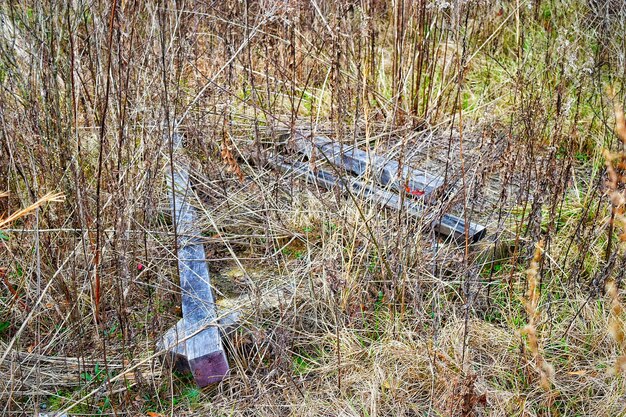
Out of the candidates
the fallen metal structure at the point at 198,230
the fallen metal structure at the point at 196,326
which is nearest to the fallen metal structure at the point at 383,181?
the fallen metal structure at the point at 198,230

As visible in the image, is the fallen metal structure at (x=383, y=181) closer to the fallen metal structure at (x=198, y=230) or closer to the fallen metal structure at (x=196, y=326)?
the fallen metal structure at (x=198, y=230)

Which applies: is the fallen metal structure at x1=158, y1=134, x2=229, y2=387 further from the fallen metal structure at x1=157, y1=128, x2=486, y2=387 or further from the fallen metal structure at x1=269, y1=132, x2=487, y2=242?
the fallen metal structure at x1=269, y1=132, x2=487, y2=242

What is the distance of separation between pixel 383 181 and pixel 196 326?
1.39 meters

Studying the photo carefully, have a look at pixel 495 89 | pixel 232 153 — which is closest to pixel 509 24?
pixel 495 89

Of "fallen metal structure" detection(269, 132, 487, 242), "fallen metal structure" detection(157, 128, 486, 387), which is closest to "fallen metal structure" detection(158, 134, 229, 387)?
"fallen metal structure" detection(157, 128, 486, 387)

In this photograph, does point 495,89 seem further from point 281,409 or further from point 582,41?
point 281,409

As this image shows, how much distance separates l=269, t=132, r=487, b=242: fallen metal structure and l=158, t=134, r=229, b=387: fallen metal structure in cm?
59

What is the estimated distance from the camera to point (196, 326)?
2.36m

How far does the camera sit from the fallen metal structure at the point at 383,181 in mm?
2758

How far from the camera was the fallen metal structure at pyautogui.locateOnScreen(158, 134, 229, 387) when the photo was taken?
2.26 metres

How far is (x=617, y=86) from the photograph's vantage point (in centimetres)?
372

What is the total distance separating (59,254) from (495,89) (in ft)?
9.05

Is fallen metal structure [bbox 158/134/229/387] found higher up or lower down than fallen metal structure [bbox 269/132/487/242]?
lower down

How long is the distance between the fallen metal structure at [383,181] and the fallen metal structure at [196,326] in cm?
59
